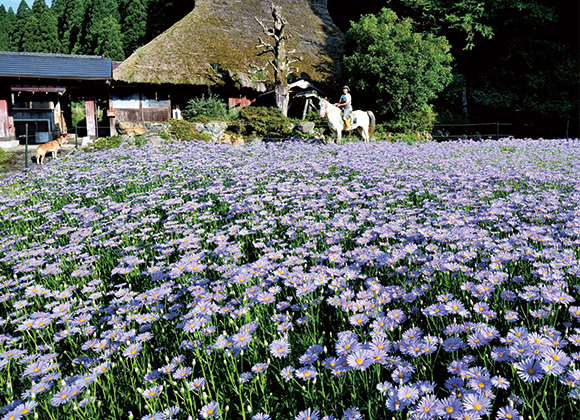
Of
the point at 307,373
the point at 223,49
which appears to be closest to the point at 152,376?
the point at 307,373

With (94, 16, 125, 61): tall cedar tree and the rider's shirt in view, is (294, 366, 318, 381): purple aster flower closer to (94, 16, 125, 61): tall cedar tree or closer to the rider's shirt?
the rider's shirt

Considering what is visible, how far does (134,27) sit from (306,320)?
138 ft

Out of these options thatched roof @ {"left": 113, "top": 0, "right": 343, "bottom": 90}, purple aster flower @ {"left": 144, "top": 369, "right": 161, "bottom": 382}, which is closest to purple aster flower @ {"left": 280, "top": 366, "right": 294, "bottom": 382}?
purple aster flower @ {"left": 144, "top": 369, "right": 161, "bottom": 382}

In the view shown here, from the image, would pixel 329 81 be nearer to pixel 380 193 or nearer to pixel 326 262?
pixel 380 193

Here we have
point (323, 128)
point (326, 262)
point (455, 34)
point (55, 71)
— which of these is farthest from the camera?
point (455, 34)

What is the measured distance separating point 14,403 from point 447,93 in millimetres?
25135

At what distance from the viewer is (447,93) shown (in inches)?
901

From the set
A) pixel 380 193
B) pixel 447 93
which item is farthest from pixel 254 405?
pixel 447 93

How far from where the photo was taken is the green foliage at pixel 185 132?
12.5m

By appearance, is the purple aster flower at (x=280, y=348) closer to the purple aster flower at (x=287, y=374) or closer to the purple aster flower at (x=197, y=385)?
the purple aster flower at (x=287, y=374)

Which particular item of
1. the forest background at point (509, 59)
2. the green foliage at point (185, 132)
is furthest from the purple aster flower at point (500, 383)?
the forest background at point (509, 59)

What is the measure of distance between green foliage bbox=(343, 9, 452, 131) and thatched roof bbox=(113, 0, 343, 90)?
10.3ft

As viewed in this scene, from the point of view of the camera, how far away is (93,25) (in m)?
38.6

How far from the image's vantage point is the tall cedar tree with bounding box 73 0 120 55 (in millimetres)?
36553
